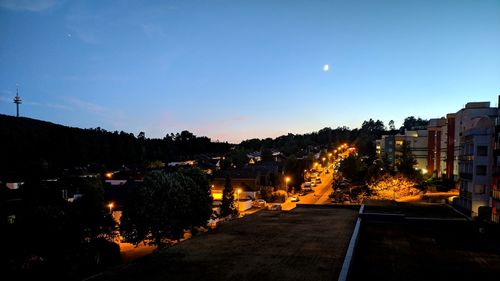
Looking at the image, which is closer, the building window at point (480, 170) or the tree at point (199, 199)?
the tree at point (199, 199)

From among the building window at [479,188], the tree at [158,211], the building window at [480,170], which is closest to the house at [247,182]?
the tree at [158,211]

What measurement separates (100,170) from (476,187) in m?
93.0

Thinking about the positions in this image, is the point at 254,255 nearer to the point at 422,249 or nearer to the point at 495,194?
the point at 422,249

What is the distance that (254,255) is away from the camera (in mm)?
21516

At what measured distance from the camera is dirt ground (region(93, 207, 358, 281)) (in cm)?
1809

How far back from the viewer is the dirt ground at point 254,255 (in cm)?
1809

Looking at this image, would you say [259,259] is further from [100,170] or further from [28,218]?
[100,170]


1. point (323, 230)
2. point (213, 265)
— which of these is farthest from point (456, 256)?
point (213, 265)

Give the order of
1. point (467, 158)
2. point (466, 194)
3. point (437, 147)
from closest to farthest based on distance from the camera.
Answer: point (466, 194) → point (467, 158) → point (437, 147)

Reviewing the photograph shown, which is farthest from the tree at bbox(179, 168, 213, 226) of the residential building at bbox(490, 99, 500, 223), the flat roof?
the residential building at bbox(490, 99, 500, 223)

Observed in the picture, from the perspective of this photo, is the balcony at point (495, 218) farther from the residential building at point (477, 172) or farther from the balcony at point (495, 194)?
the balcony at point (495, 194)

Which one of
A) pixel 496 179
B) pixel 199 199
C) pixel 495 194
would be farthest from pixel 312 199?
pixel 199 199

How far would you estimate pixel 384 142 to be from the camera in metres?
110

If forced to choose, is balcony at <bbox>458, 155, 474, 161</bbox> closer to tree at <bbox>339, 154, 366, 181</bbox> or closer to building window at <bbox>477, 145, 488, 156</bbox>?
building window at <bbox>477, 145, 488, 156</bbox>
